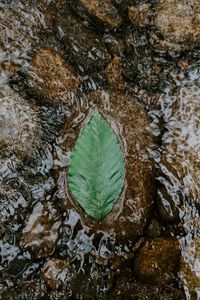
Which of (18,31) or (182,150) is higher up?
(18,31)

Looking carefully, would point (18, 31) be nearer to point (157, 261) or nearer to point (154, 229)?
point (154, 229)

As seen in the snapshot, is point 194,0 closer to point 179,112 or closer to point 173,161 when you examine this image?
point 179,112

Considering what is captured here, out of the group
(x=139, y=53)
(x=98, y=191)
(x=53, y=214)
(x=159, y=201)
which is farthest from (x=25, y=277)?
(x=139, y=53)

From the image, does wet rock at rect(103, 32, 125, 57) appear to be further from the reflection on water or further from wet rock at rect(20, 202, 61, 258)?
wet rock at rect(20, 202, 61, 258)

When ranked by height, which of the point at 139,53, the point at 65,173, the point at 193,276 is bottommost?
the point at 193,276

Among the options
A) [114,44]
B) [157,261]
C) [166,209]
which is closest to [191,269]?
[157,261]

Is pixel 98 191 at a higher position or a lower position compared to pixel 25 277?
higher
